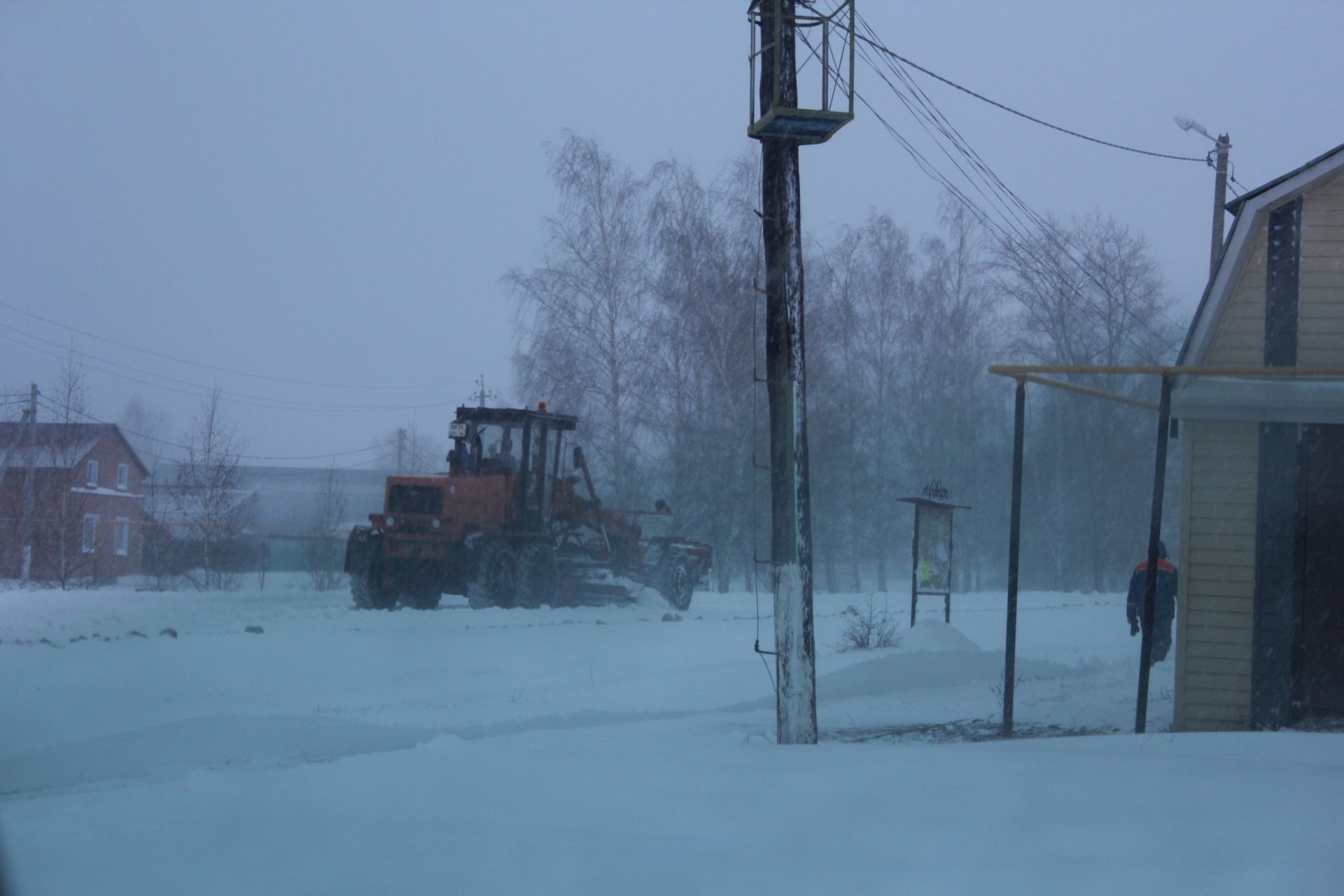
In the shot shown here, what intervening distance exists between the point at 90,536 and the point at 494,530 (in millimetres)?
13816

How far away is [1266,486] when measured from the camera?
8781 millimetres

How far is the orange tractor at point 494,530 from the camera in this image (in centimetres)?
1730

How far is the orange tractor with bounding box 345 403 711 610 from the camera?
56.7ft

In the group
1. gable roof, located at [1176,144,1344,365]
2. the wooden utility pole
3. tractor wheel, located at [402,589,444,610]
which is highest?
the wooden utility pole

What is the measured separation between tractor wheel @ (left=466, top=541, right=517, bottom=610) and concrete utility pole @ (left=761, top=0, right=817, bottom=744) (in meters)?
9.80

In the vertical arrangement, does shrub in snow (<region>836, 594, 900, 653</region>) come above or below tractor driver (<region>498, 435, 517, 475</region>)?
below

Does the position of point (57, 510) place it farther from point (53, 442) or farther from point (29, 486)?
point (53, 442)

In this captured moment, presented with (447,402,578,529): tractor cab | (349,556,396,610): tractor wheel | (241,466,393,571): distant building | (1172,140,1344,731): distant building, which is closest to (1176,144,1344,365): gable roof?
(1172,140,1344,731): distant building

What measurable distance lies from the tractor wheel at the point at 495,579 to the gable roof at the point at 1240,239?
35.1 feet

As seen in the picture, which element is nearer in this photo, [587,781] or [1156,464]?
[587,781]

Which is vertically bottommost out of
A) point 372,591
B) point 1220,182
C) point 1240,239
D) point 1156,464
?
point 372,591

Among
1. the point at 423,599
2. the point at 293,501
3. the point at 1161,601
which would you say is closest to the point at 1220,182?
the point at 1161,601

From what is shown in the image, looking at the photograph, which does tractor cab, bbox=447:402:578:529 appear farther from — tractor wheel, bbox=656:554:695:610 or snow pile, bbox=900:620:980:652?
snow pile, bbox=900:620:980:652

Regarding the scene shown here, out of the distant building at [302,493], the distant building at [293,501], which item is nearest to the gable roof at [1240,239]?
the distant building at [293,501]
